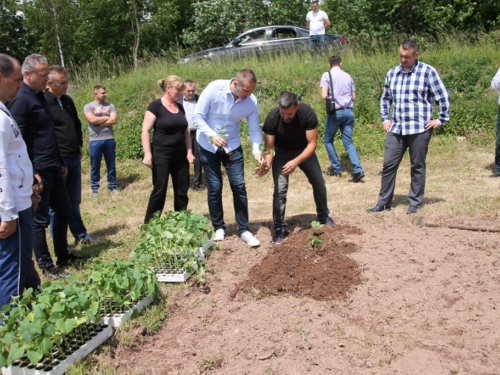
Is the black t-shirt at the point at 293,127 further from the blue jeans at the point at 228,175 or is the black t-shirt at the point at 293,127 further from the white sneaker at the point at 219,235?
the white sneaker at the point at 219,235

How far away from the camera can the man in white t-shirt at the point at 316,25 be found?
1422cm

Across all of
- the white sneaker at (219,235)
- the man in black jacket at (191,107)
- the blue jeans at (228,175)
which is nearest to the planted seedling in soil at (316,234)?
the blue jeans at (228,175)

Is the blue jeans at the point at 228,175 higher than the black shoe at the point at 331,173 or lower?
higher

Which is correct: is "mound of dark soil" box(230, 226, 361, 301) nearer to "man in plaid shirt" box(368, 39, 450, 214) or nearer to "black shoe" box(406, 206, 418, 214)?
"black shoe" box(406, 206, 418, 214)

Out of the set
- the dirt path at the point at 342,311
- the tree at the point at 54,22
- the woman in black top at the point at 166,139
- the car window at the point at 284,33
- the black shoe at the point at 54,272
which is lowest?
the dirt path at the point at 342,311

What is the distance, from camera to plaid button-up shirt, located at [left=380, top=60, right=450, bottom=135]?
6.43 metres

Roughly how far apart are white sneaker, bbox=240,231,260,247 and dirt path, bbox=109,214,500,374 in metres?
0.18

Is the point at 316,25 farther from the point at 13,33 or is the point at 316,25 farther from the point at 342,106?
the point at 13,33

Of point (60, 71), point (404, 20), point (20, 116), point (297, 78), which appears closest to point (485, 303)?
point (20, 116)

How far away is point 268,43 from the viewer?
52.4ft

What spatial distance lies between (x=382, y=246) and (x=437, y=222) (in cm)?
127

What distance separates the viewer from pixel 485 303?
4086mm

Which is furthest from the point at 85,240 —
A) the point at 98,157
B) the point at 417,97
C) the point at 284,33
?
the point at 284,33

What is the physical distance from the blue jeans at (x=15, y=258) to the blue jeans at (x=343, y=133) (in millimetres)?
6242
